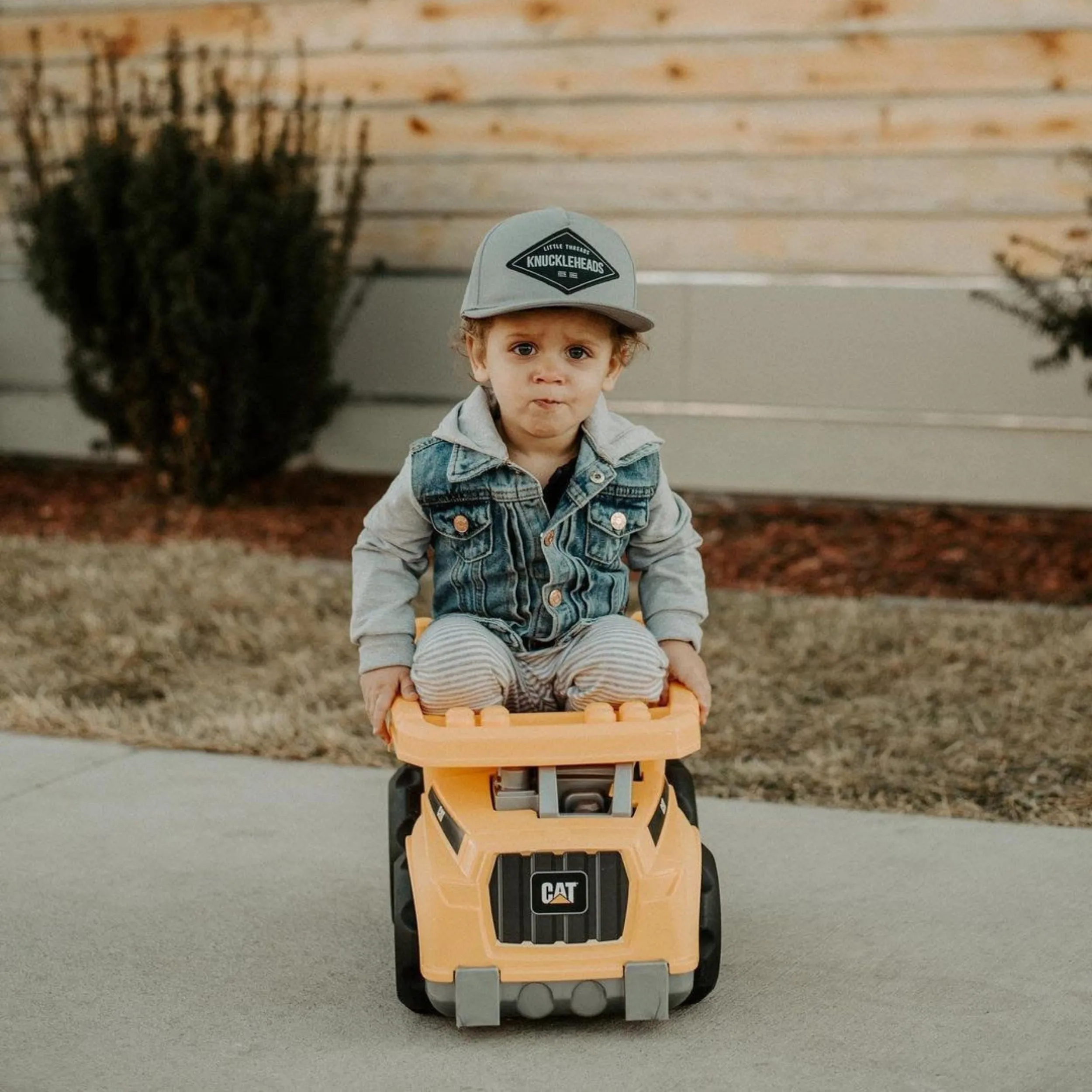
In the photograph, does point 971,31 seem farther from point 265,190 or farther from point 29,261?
point 29,261

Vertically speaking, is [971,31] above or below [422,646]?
above

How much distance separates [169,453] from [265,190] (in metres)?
1.10

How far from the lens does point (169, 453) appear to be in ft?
20.5

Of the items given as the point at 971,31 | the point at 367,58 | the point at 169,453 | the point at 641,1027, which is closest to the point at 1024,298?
the point at 971,31

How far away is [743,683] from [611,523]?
1.58m

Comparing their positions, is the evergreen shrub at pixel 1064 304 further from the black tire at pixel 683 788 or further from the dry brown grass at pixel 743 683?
the black tire at pixel 683 788

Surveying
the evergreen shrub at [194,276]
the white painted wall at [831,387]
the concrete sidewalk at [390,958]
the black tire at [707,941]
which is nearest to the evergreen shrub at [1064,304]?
the white painted wall at [831,387]

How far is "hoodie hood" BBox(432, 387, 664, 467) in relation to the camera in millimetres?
2516

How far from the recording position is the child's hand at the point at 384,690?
2488mm

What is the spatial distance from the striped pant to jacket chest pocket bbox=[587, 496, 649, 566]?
0.13m

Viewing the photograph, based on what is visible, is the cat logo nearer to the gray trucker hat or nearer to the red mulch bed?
the gray trucker hat

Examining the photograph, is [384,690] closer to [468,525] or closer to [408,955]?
[468,525]

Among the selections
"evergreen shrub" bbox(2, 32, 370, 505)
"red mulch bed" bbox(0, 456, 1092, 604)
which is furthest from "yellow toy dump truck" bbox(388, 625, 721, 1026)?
"evergreen shrub" bbox(2, 32, 370, 505)

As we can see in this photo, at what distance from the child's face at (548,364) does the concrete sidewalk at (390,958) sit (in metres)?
0.93
